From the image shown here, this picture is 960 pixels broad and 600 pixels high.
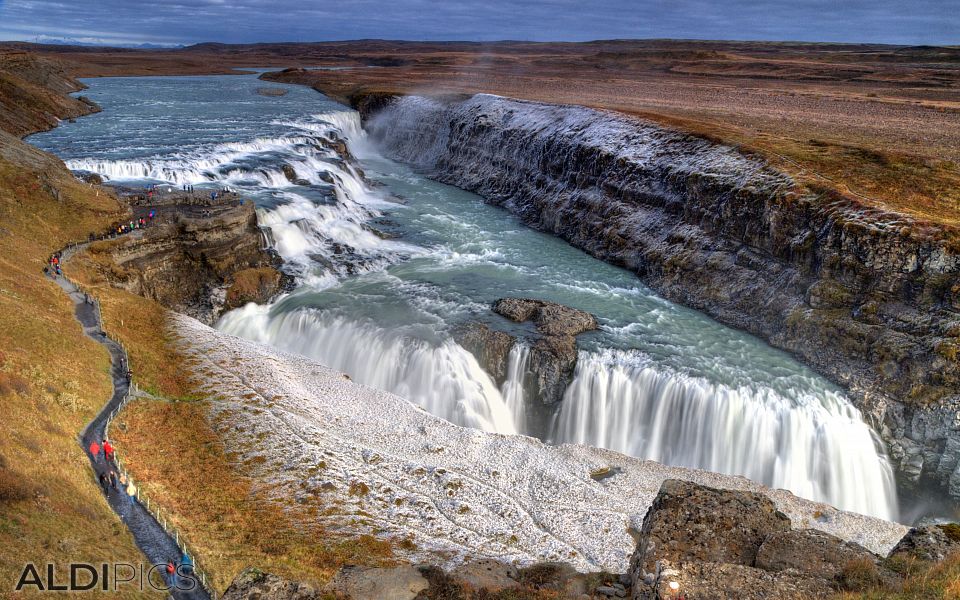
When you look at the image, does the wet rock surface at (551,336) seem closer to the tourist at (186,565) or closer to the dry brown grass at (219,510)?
the dry brown grass at (219,510)

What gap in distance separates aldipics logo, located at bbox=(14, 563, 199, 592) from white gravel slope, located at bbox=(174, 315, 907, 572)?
5.43 meters

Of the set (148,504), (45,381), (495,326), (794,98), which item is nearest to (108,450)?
(148,504)

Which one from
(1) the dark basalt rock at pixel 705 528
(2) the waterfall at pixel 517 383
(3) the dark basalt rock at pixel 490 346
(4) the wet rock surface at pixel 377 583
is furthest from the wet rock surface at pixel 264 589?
(3) the dark basalt rock at pixel 490 346

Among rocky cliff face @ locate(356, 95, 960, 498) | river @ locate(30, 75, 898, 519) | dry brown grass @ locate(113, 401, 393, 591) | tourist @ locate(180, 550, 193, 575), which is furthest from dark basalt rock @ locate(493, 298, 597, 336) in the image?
tourist @ locate(180, 550, 193, 575)

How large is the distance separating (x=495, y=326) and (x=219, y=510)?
17150mm

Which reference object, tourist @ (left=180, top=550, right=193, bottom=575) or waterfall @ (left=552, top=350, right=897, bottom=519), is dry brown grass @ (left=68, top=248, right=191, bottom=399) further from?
waterfall @ (left=552, top=350, right=897, bottom=519)

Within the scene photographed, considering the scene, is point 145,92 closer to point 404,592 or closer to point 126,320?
point 126,320

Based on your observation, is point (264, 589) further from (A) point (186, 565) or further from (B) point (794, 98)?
(B) point (794, 98)

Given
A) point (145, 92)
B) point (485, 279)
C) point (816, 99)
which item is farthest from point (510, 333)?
point (145, 92)

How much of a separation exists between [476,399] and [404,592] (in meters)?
13.9

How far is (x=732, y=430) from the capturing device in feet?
92.8

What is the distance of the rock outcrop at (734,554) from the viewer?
1220 cm

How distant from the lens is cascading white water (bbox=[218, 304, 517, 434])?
30.4 meters

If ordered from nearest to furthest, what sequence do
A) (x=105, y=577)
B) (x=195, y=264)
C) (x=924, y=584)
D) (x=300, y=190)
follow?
(x=924, y=584) → (x=105, y=577) → (x=195, y=264) → (x=300, y=190)
